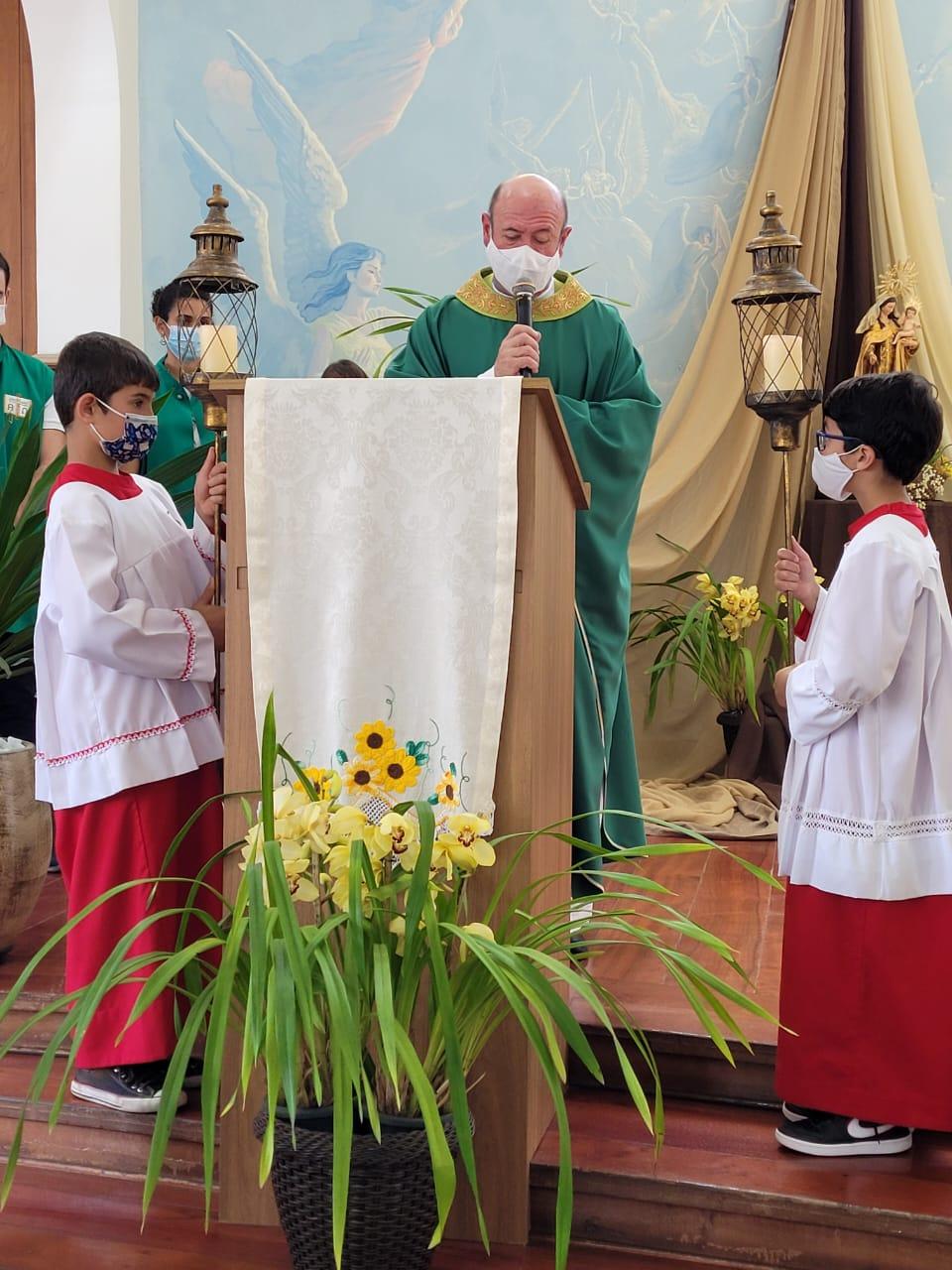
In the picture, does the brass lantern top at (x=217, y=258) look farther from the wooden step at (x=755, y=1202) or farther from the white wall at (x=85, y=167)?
the white wall at (x=85, y=167)

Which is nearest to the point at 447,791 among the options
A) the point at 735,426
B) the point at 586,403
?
the point at 586,403

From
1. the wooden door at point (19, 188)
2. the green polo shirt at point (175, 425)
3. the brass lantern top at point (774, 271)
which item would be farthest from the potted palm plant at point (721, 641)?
the wooden door at point (19, 188)

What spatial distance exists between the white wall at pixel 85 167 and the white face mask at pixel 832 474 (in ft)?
12.6

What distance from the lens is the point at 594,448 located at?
9.30ft

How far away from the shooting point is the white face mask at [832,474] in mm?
2346

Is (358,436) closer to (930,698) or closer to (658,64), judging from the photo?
(930,698)

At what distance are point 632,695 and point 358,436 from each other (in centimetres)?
324

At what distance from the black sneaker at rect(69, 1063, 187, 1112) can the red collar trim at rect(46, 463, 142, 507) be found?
104 cm

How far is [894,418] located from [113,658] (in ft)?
4.52

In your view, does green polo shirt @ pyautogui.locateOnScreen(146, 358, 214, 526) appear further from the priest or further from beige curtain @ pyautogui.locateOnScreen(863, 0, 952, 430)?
beige curtain @ pyautogui.locateOnScreen(863, 0, 952, 430)

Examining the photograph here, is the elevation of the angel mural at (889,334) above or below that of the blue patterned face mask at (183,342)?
above

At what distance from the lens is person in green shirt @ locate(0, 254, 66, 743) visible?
3662 millimetres

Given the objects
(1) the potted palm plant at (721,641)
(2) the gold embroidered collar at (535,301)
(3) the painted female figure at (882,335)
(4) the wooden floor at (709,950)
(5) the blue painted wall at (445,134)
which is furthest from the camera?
(5) the blue painted wall at (445,134)

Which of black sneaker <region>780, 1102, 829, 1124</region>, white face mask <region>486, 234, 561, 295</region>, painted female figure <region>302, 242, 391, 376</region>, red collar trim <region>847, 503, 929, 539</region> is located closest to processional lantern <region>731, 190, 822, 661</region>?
red collar trim <region>847, 503, 929, 539</region>
